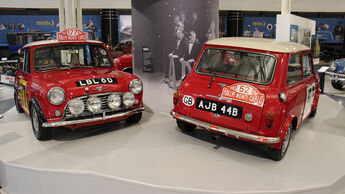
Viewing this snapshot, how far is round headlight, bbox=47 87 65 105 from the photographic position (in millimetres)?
4039

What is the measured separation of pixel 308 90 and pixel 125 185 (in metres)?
3.04

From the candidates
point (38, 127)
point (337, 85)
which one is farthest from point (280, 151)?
point (337, 85)

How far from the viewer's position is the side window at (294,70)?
399 centimetres

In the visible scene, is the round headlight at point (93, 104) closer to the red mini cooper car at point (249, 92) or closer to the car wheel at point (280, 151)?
the red mini cooper car at point (249, 92)

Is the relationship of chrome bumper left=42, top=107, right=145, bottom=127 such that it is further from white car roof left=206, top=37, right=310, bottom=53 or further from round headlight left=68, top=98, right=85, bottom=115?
white car roof left=206, top=37, right=310, bottom=53

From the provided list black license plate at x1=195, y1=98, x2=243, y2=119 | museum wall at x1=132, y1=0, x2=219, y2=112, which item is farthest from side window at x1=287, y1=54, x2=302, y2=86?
museum wall at x1=132, y1=0, x2=219, y2=112

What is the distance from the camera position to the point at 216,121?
3941 millimetres

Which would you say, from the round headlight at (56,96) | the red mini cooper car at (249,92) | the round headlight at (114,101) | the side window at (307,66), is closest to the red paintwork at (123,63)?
the round headlight at (114,101)

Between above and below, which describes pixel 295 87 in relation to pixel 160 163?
above

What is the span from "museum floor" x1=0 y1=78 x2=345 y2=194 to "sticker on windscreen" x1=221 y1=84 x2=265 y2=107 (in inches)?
29.3

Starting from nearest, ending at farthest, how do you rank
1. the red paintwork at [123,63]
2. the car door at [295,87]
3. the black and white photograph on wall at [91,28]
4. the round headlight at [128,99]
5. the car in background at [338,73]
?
the car door at [295,87], the round headlight at [128,99], the car in background at [338,73], the red paintwork at [123,63], the black and white photograph on wall at [91,28]

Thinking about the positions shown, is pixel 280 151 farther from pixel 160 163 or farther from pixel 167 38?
pixel 167 38

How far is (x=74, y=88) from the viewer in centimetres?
418

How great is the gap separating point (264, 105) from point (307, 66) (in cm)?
166
